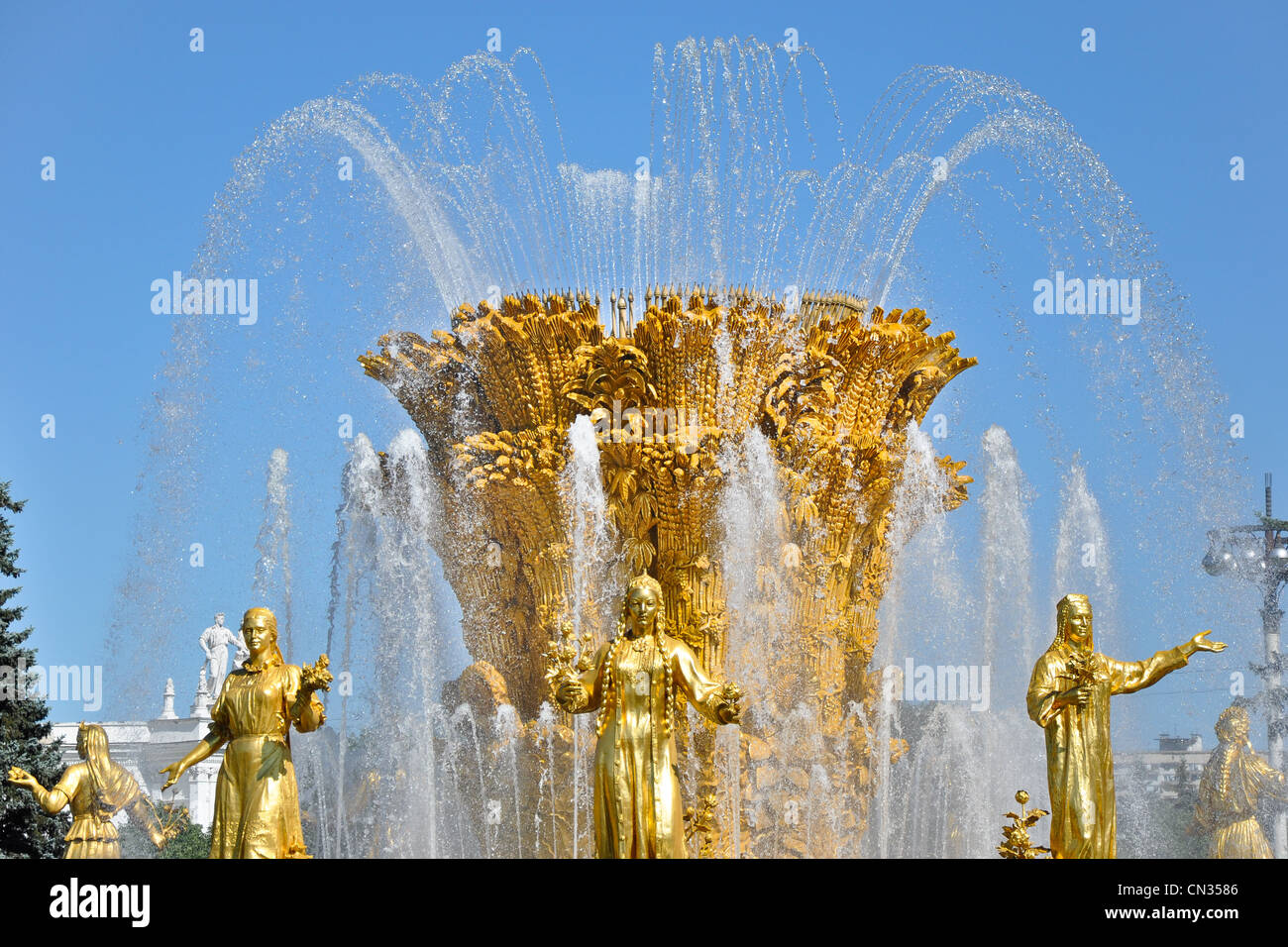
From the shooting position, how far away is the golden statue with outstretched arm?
1080cm

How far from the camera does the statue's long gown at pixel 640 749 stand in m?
10.3

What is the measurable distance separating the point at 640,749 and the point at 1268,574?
10.8 m

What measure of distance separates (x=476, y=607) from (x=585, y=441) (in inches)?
81.0

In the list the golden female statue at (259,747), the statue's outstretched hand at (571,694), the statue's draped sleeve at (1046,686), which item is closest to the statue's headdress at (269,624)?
the golden female statue at (259,747)

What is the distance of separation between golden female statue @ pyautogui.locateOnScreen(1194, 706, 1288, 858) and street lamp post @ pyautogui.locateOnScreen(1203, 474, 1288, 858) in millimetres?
2343

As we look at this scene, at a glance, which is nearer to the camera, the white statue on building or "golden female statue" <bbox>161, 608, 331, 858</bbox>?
"golden female statue" <bbox>161, 608, 331, 858</bbox>

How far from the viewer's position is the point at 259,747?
35.1 feet

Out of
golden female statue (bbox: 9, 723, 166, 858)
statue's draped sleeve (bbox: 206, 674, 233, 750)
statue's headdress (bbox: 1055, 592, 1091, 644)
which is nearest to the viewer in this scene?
statue's draped sleeve (bbox: 206, 674, 233, 750)

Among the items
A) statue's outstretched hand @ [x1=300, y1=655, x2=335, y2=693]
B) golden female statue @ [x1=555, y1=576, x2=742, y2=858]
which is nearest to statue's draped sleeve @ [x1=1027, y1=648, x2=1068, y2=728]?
golden female statue @ [x1=555, y1=576, x2=742, y2=858]

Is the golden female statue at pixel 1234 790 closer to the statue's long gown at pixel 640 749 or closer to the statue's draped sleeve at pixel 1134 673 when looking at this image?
the statue's draped sleeve at pixel 1134 673

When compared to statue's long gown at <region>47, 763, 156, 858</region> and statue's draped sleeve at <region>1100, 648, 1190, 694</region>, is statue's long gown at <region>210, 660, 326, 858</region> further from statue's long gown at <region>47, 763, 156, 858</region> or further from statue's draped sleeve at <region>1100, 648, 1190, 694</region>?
statue's draped sleeve at <region>1100, 648, 1190, 694</region>

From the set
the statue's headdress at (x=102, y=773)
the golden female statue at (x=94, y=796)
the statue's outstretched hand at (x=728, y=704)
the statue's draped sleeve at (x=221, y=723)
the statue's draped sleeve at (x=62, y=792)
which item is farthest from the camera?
the statue's headdress at (x=102, y=773)

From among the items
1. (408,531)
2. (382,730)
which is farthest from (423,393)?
(382,730)
